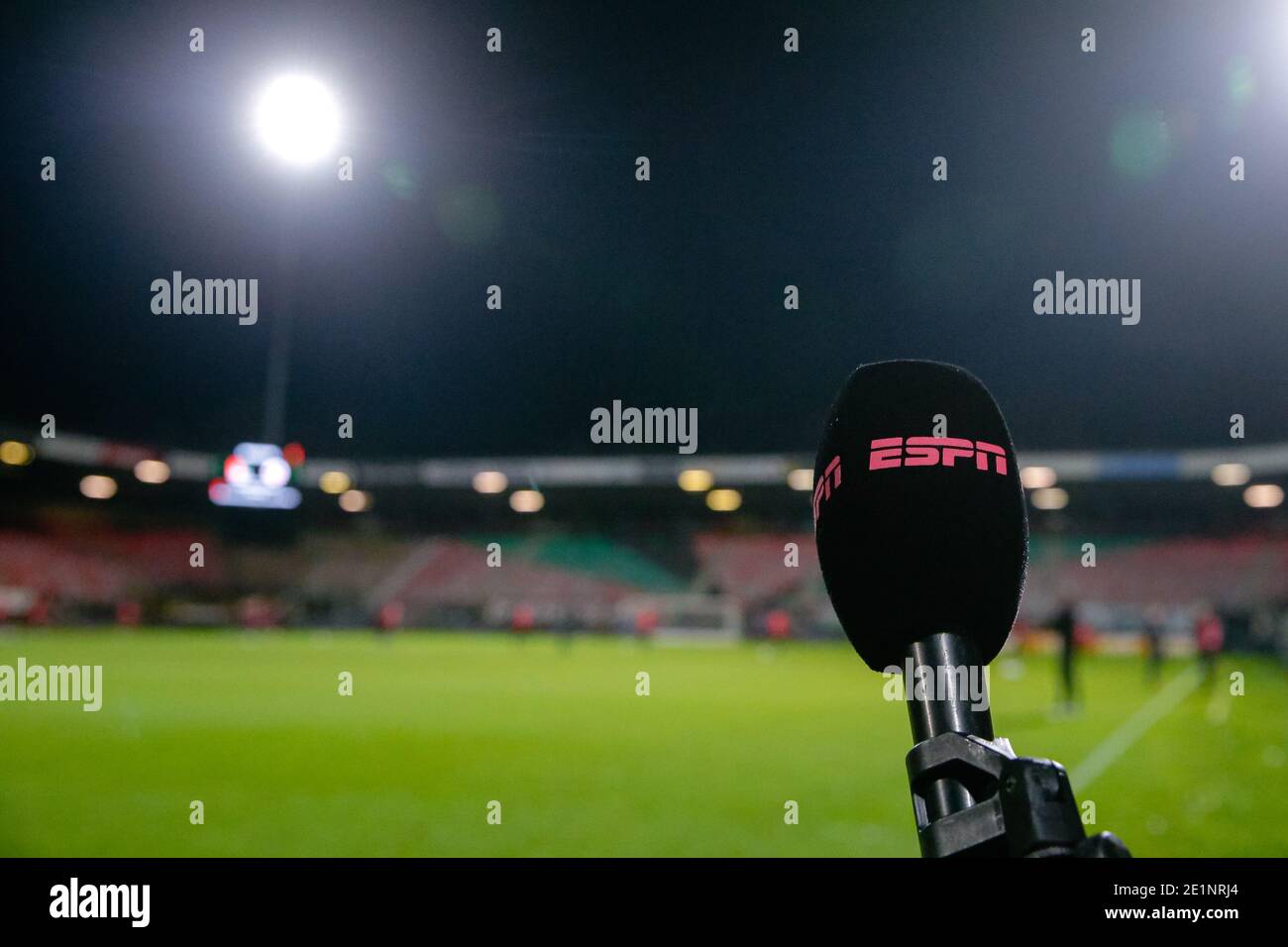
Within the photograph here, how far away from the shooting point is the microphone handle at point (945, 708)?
0.76 m

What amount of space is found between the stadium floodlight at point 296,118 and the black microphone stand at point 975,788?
13540mm

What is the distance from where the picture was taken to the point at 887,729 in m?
11.0

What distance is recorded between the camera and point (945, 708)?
0.79 m

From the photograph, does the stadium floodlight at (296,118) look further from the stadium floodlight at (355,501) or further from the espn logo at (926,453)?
the stadium floodlight at (355,501)

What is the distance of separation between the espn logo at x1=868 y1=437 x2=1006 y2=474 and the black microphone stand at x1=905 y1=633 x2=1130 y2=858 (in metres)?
0.19

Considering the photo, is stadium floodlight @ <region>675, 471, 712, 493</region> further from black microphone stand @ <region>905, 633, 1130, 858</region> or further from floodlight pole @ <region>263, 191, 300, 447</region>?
black microphone stand @ <region>905, 633, 1130, 858</region>

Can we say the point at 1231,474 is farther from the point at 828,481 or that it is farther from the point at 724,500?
the point at 828,481

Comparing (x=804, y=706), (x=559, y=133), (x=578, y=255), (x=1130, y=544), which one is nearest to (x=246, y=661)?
(x=578, y=255)

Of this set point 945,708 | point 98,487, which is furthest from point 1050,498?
point 98,487

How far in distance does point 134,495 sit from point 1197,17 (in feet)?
127

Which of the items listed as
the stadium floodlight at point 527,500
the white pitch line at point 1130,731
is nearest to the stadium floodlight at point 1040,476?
the white pitch line at point 1130,731

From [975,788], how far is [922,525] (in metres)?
0.28
